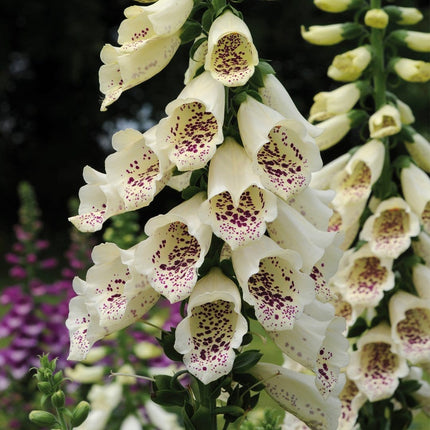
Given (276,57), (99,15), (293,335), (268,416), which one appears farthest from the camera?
(276,57)

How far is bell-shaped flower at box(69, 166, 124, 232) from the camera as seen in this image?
1558mm

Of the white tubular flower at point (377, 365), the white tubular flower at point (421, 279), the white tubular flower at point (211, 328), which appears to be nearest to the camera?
the white tubular flower at point (211, 328)

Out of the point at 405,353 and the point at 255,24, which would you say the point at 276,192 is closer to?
the point at 405,353

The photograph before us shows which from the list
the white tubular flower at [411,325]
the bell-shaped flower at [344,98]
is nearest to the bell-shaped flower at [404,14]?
the bell-shaped flower at [344,98]

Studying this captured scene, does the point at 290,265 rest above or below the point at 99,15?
above

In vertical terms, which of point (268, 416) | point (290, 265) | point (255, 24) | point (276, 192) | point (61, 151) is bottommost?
point (61, 151)

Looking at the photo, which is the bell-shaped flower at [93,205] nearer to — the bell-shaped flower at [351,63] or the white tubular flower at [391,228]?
the white tubular flower at [391,228]

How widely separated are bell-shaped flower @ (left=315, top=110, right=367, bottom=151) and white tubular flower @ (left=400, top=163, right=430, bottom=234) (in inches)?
9.1

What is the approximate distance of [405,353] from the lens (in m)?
2.24

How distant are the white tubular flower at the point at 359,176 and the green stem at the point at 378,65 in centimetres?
16

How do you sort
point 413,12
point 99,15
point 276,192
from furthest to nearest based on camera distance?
point 99,15 < point 413,12 < point 276,192

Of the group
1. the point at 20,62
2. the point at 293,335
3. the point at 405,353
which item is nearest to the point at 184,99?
the point at 293,335

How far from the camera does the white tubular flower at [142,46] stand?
1520 mm

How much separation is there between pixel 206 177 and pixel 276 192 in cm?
21
